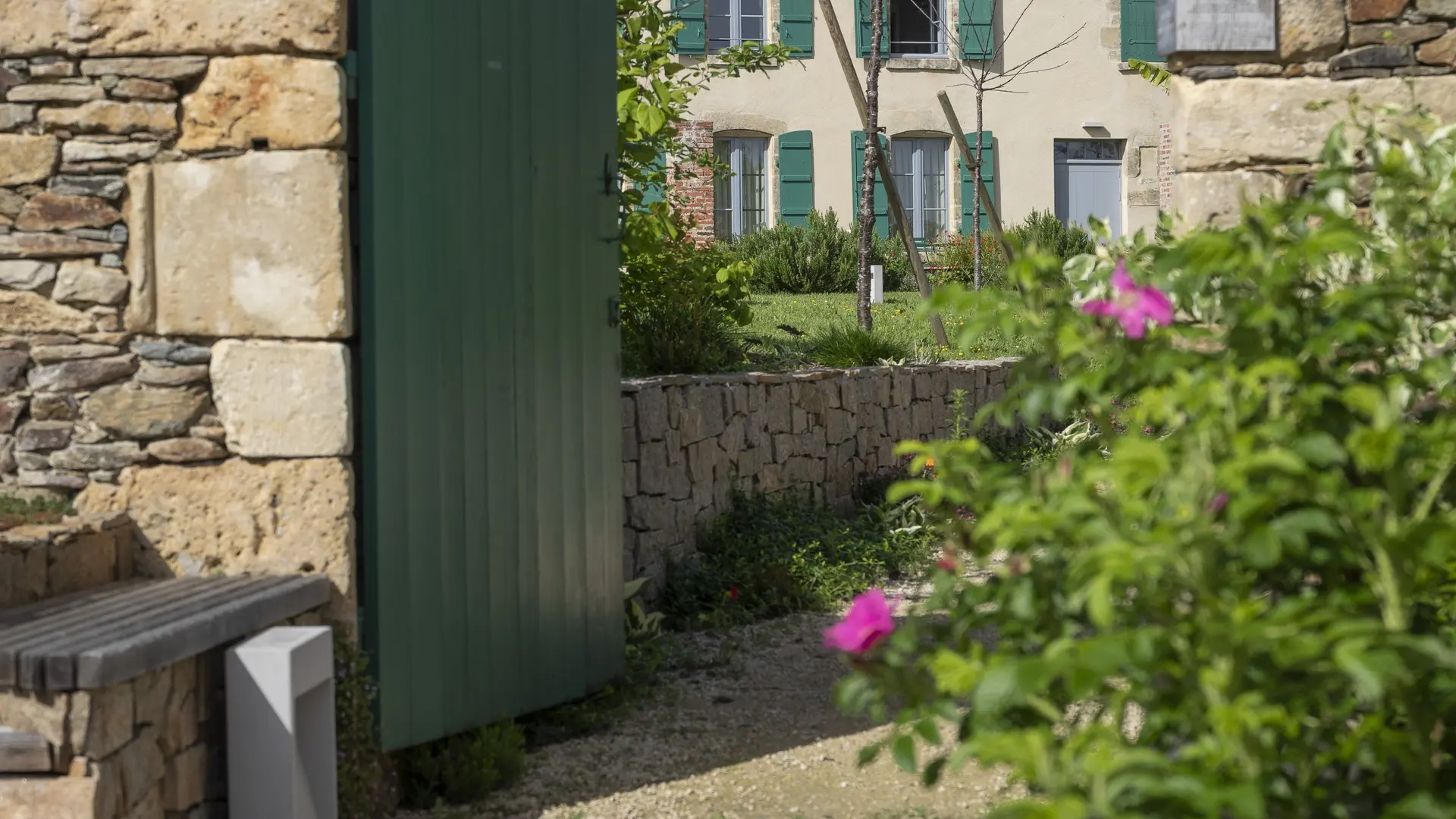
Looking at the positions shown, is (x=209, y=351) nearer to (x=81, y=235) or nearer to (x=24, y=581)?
(x=81, y=235)

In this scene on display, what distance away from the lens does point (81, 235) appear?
12.7ft

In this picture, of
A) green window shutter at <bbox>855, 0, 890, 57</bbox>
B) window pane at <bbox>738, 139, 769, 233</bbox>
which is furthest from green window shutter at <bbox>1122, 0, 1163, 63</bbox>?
window pane at <bbox>738, 139, 769, 233</bbox>

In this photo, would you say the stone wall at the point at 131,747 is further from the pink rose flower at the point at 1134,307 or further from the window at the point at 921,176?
the window at the point at 921,176

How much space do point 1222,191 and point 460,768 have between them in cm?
253

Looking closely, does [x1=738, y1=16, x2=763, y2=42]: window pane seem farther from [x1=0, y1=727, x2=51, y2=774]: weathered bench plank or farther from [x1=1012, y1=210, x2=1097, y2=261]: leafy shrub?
[x1=0, y1=727, x2=51, y2=774]: weathered bench plank

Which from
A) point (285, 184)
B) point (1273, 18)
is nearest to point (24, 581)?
point (285, 184)

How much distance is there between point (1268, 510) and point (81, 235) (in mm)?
3041

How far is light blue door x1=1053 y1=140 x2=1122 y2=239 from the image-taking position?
17.3 metres

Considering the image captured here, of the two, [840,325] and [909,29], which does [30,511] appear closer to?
[840,325]

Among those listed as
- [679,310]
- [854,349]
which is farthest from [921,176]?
[679,310]

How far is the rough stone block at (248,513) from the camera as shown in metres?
3.84

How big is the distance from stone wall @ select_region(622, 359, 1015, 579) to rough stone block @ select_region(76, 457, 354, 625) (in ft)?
7.82

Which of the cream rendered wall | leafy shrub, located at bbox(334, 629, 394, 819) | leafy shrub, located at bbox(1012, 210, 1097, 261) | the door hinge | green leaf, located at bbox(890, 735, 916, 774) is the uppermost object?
the cream rendered wall

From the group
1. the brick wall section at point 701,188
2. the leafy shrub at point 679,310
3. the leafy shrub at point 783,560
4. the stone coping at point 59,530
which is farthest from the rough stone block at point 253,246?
the brick wall section at point 701,188
